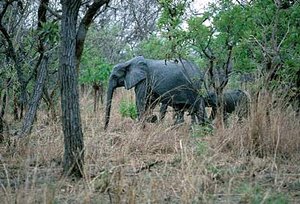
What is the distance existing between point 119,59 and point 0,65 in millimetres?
8989

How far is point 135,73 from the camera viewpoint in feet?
34.8

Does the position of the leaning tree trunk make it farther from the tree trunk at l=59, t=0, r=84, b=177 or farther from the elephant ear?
the tree trunk at l=59, t=0, r=84, b=177

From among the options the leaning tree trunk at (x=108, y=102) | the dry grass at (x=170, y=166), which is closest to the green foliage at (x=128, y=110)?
the leaning tree trunk at (x=108, y=102)

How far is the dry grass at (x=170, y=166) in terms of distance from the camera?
434cm

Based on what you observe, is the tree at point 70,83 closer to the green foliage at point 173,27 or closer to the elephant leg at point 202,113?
the green foliage at point 173,27

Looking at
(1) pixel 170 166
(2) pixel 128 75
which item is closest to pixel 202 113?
(2) pixel 128 75

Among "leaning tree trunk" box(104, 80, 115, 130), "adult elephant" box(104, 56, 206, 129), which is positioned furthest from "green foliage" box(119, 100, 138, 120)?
"leaning tree trunk" box(104, 80, 115, 130)

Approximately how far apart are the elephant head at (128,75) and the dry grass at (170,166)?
2498 mm

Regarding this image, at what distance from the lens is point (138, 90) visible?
421 inches

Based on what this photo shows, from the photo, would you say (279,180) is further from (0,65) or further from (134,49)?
(134,49)

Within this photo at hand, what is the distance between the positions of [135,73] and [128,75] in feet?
0.78

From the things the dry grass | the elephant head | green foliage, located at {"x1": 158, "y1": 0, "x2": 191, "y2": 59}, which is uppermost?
green foliage, located at {"x1": 158, "y1": 0, "x2": 191, "y2": 59}

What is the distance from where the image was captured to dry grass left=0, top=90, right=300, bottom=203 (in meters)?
4.34

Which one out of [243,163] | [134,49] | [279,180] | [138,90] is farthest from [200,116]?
[134,49]
